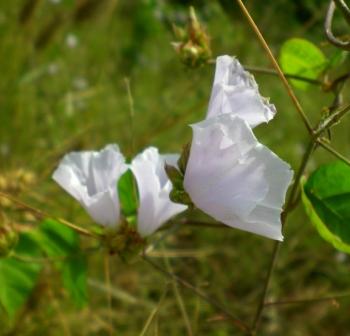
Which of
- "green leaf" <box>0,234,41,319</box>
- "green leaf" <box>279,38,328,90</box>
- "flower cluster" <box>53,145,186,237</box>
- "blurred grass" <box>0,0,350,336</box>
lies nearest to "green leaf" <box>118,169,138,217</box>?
"flower cluster" <box>53,145,186,237</box>

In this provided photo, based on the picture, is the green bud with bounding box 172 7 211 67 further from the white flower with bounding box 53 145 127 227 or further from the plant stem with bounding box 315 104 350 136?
the plant stem with bounding box 315 104 350 136

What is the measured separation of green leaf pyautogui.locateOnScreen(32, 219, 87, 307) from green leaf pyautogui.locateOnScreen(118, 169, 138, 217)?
→ 91 mm

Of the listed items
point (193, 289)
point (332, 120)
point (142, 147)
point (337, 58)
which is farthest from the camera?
point (142, 147)

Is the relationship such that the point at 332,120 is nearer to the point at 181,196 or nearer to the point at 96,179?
the point at 181,196

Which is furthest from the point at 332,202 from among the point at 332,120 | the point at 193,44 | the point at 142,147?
the point at 142,147

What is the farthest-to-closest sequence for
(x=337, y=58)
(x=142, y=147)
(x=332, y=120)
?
(x=142, y=147)
(x=337, y=58)
(x=332, y=120)

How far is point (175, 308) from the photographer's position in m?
1.61

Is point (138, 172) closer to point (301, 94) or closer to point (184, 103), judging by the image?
point (184, 103)

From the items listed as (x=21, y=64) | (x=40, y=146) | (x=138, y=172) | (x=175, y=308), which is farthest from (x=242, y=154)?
(x=21, y=64)

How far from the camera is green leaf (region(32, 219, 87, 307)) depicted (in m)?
0.77

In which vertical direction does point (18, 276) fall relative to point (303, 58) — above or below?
below

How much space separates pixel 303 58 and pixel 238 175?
1.14ft

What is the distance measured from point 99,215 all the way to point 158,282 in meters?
1.00

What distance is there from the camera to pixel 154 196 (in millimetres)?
669
